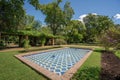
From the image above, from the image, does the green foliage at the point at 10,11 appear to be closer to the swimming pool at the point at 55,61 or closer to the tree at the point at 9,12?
the tree at the point at 9,12

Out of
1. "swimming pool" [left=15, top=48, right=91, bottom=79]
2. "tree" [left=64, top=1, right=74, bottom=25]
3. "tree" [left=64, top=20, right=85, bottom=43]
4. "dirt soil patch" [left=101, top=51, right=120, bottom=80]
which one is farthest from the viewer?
"tree" [left=64, top=20, right=85, bottom=43]

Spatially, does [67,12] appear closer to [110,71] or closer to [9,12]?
[9,12]

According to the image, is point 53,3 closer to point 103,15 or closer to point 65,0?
point 65,0

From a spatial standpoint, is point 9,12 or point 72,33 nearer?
point 9,12

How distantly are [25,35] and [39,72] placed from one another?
1702cm

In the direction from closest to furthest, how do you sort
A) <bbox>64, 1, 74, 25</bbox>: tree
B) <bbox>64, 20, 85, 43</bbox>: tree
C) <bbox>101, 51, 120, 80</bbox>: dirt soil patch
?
<bbox>101, 51, 120, 80</bbox>: dirt soil patch → <bbox>64, 1, 74, 25</bbox>: tree → <bbox>64, 20, 85, 43</bbox>: tree

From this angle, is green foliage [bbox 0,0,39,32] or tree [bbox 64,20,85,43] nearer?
green foliage [bbox 0,0,39,32]

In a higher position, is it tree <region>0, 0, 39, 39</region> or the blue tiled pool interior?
tree <region>0, 0, 39, 39</region>

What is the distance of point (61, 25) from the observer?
42.2m

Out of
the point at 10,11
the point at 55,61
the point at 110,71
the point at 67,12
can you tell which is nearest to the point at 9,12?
the point at 10,11

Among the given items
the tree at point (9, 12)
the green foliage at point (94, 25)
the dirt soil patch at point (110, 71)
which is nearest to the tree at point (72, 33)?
the green foliage at point (94, 25)

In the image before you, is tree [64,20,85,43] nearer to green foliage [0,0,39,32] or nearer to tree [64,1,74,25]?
tree [64,1,74,25]

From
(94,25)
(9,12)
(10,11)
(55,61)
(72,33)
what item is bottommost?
(55,61)

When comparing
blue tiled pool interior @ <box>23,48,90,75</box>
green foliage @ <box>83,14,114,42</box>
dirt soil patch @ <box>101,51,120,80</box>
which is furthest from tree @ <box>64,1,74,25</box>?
dirt soil patch @ <box>101,51,120,80</box>
